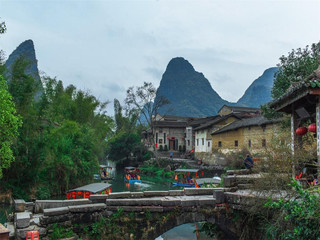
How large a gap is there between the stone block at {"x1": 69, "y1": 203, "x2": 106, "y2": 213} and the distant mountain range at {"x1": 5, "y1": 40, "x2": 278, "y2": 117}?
331 ft

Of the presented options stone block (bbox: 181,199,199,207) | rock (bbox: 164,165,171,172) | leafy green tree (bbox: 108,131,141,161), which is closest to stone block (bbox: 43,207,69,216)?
stone block (bbox: 181,199,199,207)

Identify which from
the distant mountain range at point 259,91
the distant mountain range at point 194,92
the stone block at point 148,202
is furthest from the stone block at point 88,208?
the distant mountain range at point 259,91

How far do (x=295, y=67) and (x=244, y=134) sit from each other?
13.3m

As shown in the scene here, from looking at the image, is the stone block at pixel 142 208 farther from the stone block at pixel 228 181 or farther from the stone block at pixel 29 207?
the stone block at pixel 29 207

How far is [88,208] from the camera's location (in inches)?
292

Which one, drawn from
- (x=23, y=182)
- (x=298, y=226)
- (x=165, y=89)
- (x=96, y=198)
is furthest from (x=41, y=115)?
(x=165, y=89)

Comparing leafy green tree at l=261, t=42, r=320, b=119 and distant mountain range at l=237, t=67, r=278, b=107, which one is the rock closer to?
leafy green tree at l=261, t=42, r=320, b=119

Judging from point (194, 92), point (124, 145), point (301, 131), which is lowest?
point (124, 145)

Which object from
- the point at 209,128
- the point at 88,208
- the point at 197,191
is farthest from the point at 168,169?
the point at 88,208

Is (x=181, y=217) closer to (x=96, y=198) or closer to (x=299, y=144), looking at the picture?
(x=96, y=198)

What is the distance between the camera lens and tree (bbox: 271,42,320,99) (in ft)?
49.7

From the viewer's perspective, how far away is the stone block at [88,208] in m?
7.30

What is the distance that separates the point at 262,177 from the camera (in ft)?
21.9

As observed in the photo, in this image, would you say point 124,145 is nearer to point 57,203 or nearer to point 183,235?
point 183,235
